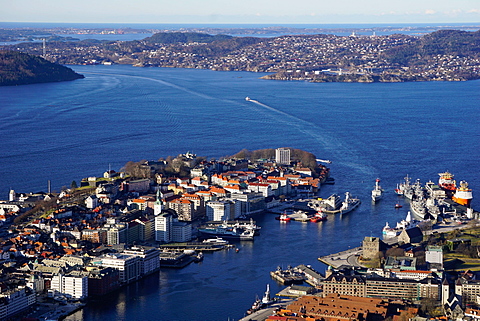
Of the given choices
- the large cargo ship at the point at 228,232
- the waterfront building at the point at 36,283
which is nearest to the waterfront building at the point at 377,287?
the large cargo ship at the point at 228,232

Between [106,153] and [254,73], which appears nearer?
[106,153]

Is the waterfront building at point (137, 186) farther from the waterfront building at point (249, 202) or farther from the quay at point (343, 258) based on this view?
the quay at point (343, 258)

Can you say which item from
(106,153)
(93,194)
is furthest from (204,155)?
(93,194)

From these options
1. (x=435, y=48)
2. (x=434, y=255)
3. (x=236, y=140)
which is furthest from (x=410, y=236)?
(x=435, y=48)

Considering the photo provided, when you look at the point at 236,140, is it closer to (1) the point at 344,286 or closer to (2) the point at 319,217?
(2) the point at 319,217

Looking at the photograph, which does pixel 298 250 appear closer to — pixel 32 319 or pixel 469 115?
pixel 32 319

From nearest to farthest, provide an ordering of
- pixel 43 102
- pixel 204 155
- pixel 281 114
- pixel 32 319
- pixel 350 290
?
pixel 32 319 → pixel 350 290 → pixel 204 155 → pixel 281 114 → pixel 43 102

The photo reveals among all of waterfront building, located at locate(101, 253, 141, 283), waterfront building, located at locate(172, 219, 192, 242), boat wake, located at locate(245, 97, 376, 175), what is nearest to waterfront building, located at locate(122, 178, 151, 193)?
waterfront building, located at locate(172, 219, 192, 242)

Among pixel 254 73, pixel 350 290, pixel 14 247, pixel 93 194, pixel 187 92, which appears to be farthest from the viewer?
pixel 254 73

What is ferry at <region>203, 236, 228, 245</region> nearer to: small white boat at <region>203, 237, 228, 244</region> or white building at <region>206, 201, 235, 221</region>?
small white boat at <region>203, 237, 228, 244</region>
